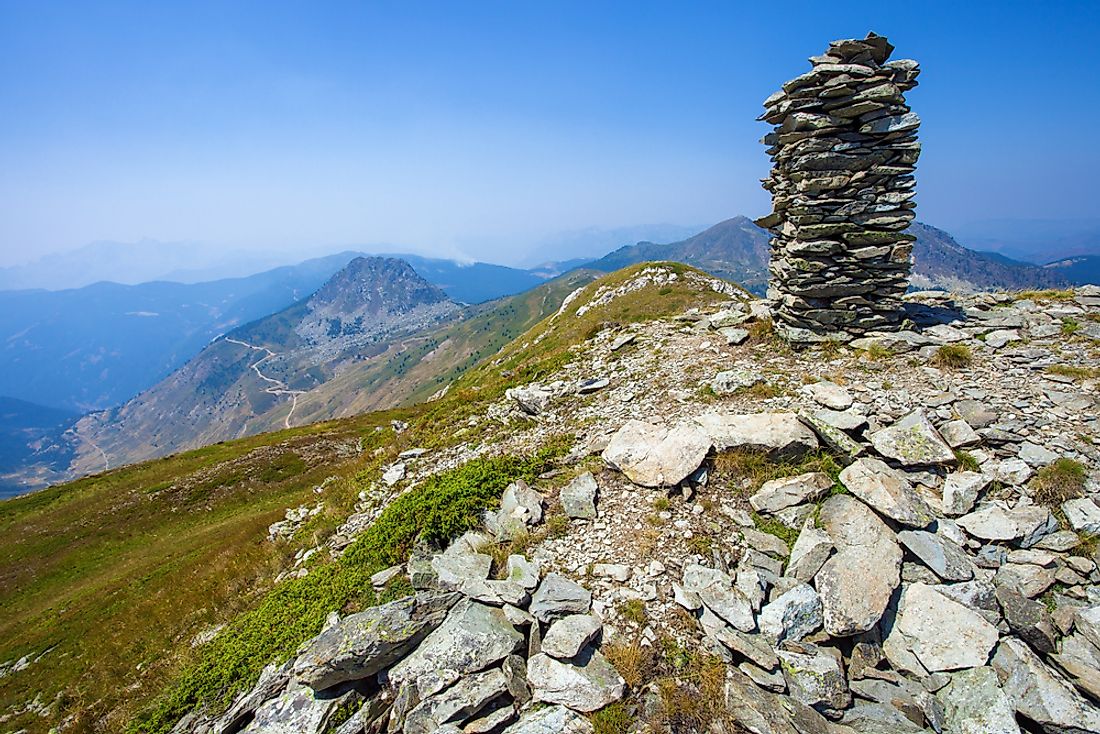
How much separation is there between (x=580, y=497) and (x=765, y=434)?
4.86 metres

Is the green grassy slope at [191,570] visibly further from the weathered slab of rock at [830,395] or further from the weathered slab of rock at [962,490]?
the weathered slab of rock at [962,490]

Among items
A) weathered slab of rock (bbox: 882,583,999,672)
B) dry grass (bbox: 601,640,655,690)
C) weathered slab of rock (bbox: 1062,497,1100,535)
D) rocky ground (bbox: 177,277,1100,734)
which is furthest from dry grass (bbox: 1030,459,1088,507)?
dry grass (bbox: 601,640,655,690)

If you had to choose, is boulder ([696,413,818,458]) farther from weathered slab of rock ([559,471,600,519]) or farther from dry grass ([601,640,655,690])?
dry grass ([601,640,655,690])

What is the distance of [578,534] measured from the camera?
10.5 meters

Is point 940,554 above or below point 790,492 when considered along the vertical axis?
below

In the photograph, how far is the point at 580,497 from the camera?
11.4 meters

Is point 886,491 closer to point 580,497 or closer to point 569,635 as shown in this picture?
point 580,497

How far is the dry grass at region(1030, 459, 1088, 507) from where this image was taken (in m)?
9.70

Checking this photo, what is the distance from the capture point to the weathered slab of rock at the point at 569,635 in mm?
7789

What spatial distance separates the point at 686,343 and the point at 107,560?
40071mm

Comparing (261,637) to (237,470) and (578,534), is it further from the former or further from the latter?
(237,470)

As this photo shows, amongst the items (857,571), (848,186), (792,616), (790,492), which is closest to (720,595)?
(792,616)

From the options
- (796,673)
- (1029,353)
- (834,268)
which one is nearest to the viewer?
(796,673)

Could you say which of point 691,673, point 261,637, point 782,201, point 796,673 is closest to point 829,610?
point 796,673
